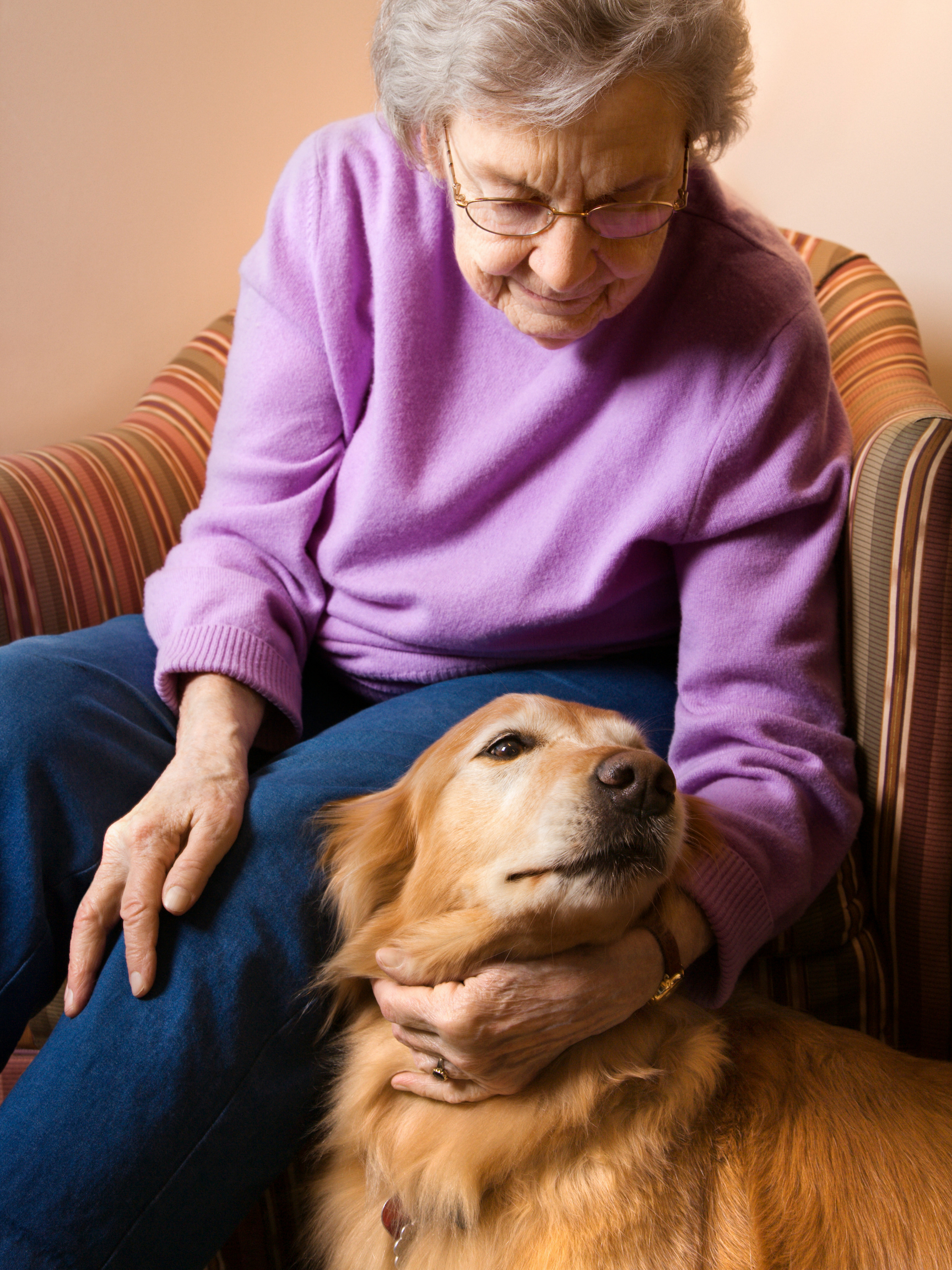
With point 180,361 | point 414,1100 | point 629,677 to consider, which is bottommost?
point 414,1100

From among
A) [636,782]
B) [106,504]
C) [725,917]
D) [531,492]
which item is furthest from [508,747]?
[106,504]

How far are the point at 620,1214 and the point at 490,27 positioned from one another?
1.09m

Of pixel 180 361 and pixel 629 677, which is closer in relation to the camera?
pixel 629 677

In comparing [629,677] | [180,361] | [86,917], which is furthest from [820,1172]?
[180,361]

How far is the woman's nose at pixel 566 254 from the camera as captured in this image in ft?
3.12

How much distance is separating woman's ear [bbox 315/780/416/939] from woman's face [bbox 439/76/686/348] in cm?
57

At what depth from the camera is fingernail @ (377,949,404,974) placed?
3.03 ft

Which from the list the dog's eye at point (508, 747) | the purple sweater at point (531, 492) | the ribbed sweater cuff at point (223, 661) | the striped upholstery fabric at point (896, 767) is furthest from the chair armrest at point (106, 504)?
the striped upholstery fabric at point (896, 767)

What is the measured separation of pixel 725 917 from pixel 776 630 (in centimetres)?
36

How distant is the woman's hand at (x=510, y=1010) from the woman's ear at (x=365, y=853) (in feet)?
0.27

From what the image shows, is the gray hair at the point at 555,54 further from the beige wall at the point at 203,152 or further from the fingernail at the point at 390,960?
the beige wall at the point at 203,152

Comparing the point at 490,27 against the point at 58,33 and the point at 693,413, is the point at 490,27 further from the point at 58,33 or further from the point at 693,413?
the point at 58,33

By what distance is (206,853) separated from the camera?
0.92 metres

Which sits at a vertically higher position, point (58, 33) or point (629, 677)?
point (58, 33)
